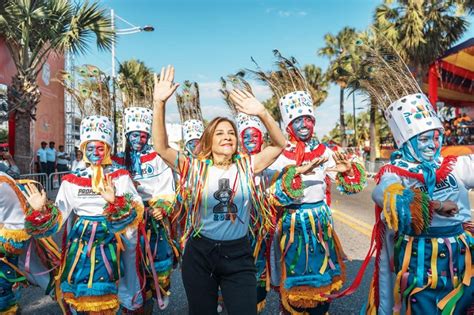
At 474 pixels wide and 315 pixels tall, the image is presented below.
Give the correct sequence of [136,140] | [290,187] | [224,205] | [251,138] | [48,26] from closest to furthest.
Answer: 1. [224,205]
2. [290,187]
3. [136,140]
4. [251,138]
5. [48,26]

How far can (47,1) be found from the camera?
11578 millimetres

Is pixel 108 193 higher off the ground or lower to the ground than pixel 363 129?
lower

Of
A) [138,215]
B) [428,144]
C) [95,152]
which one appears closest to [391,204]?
[428,144]

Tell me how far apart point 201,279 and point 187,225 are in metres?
0.42

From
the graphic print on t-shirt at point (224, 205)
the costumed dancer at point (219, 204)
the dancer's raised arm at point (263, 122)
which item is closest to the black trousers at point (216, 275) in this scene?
the costumed dancer at point (219, 204)

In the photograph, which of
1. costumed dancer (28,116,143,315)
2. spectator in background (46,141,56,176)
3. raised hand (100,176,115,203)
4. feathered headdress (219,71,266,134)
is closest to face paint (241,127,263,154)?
feathered headdress (219,71,266,134)

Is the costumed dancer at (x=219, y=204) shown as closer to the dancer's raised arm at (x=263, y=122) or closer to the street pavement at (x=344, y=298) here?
the dancer's raised arm at (x=263, y=122)

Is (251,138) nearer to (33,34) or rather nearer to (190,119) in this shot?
(190,119)

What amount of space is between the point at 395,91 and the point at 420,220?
1.14 meters

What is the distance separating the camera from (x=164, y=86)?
3068 mm

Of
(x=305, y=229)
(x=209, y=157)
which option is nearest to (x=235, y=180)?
(x=209, y=157)

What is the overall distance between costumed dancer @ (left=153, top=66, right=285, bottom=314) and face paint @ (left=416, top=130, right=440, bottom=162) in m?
0.95

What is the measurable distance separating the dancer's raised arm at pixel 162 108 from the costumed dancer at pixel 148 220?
1275 millimetres

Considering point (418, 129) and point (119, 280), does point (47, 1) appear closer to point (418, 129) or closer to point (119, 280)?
point (119, 280)
